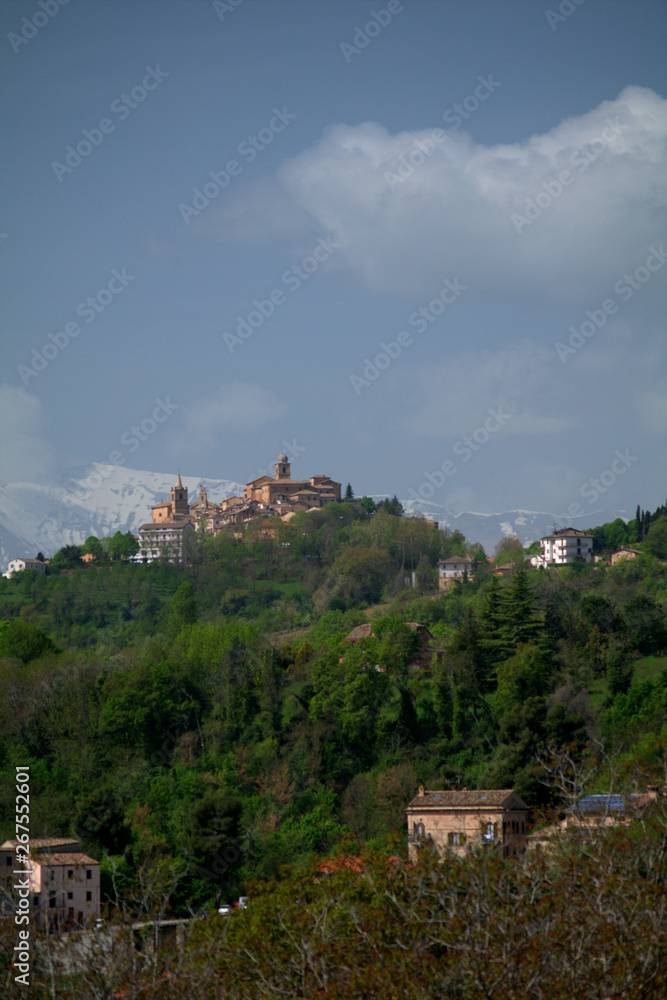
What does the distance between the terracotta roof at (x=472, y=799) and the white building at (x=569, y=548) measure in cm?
4442

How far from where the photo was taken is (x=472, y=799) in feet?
119

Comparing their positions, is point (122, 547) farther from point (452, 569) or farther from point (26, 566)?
point (452, 569)

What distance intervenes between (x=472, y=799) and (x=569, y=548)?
156 feet

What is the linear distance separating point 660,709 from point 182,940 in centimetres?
2434

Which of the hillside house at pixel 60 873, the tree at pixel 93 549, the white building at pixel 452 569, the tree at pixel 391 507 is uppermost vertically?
the tree at pixel 391 507

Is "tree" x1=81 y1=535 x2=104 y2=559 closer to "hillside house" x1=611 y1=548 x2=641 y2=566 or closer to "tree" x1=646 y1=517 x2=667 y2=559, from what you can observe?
"hillside house" x1=611 y1=548 x2=641 y2=566

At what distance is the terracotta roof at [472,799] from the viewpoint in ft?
116

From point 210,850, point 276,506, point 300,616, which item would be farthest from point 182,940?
point 276,506

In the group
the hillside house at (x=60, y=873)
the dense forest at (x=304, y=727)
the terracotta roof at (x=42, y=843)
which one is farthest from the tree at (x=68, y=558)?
the hillside house at (x=60, y=873)

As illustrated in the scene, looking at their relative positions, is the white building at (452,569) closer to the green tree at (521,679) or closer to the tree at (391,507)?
the tree at (391,507)

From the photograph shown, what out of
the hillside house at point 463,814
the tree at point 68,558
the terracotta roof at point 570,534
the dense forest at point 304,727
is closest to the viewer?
the hillside house at point 463,814

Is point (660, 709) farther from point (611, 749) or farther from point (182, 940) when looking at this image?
point (182, 940)

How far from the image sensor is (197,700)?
1980 inches

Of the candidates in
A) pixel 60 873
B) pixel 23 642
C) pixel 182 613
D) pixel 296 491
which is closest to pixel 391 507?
pixel 296 491
